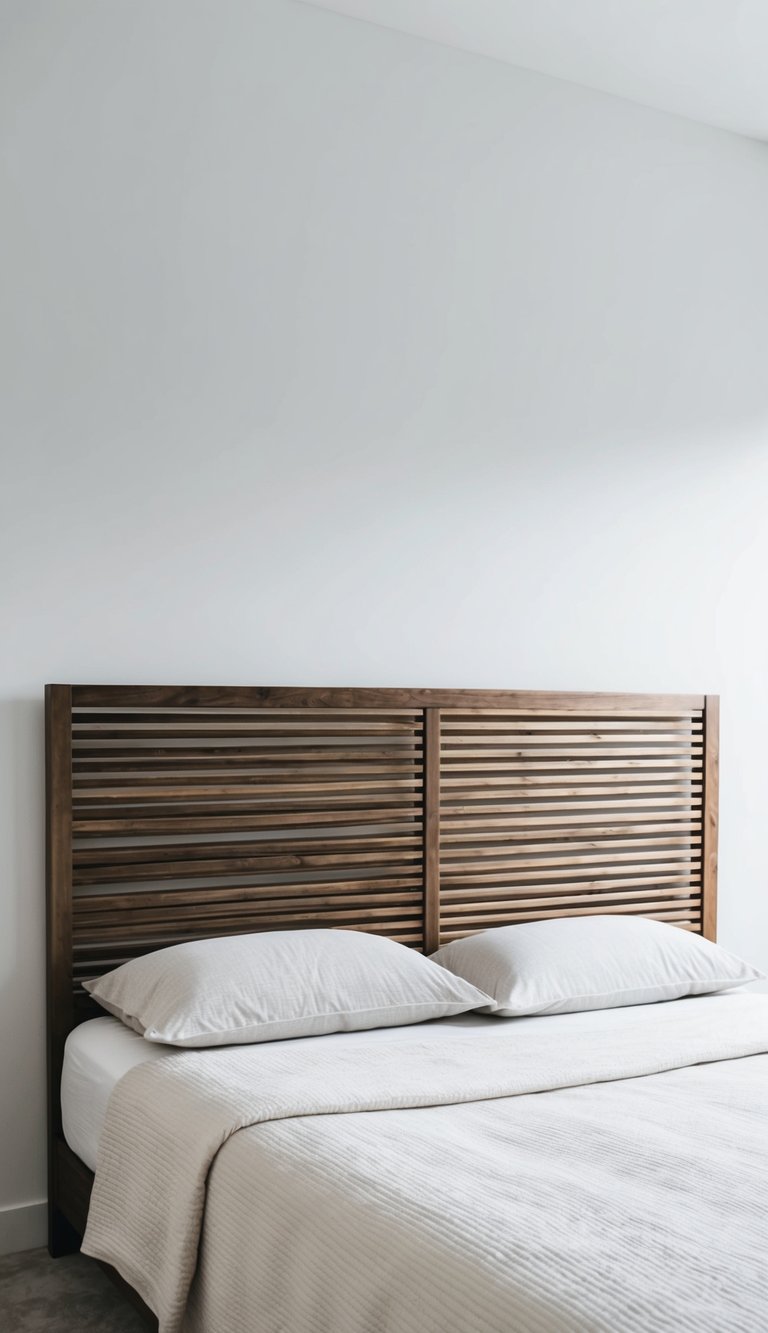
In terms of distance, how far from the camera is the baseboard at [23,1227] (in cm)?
257

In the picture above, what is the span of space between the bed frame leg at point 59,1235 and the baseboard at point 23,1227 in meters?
0.05

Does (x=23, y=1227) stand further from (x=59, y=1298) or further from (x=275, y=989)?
(x=275, y=989)

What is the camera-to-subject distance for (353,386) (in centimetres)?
302

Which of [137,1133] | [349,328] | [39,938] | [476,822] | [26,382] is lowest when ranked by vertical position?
[137,1133]

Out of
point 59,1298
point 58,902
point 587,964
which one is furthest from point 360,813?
point 59,1298

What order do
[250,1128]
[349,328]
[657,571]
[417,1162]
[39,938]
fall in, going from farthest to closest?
1. [657,571]
2. [349,328]
3. [39,938]
4. [250,1128]
5. [417,1162]

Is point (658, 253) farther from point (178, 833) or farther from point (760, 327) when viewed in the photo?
point (178, 833)

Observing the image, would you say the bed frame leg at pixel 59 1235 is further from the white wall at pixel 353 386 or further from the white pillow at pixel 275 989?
the white pillow at pixel 275 989

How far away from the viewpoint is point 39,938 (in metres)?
2.62

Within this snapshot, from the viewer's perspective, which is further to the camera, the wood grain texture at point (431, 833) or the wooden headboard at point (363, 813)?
the wood grain texture at point (431, 833)

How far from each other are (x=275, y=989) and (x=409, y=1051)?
301mm

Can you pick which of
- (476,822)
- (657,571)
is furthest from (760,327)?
(476,822)

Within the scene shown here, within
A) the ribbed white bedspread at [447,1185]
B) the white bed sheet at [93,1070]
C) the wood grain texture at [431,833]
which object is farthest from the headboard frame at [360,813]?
the ribbed white bedspread at [447,1185]

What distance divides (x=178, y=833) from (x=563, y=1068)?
1.00 m
